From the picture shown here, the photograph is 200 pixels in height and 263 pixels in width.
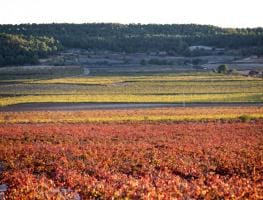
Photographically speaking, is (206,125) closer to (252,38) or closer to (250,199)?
(250,199)

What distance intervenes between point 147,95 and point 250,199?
49775mm

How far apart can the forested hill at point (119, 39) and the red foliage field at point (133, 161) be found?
8830 centimetres

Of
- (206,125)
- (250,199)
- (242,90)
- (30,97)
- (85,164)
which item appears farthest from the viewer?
(242,90)

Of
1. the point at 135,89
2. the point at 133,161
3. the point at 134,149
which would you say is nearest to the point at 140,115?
the point at 134,149

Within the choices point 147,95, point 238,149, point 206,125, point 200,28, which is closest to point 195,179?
point 238,149

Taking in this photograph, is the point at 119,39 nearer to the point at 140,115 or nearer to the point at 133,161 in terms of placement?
the point at 140,115

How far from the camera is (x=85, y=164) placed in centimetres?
2773

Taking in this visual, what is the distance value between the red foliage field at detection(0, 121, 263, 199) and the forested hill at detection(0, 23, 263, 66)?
290 ft

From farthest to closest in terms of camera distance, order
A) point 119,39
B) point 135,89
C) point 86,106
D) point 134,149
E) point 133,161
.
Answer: point 119,39
point 135,89
point 86,106
point 134,149
point 133,161

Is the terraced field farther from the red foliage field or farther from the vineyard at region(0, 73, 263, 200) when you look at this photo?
the red foliage field

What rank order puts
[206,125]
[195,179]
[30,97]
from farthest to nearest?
1. [30,97]
2. [206,125]
3. [195,179]

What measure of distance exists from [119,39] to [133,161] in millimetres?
130339

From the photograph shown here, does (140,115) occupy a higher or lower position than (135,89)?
higher

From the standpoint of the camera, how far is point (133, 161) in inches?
1113
